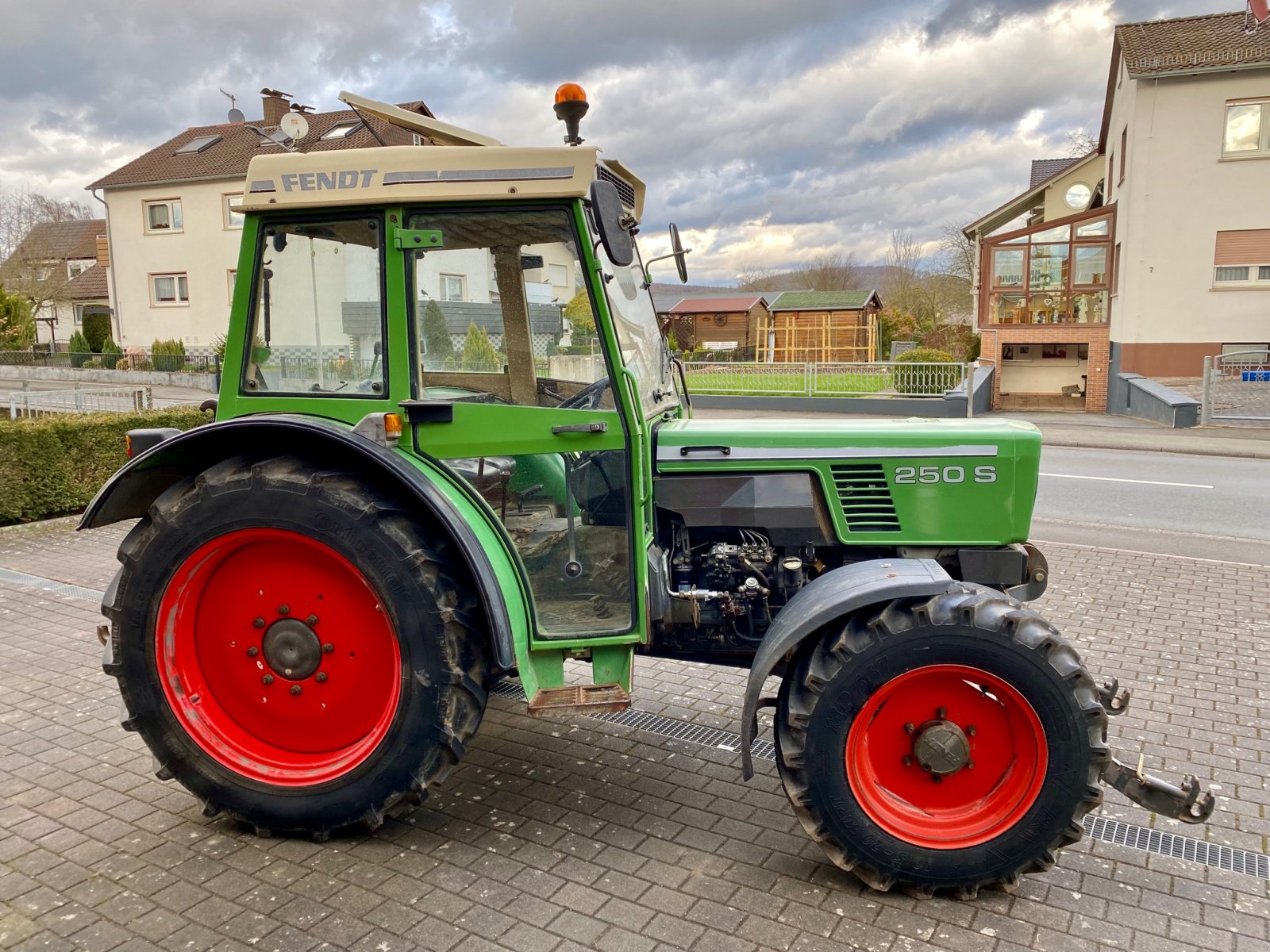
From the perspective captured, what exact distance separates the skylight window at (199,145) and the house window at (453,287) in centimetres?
3660

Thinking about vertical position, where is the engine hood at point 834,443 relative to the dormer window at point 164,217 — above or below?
below

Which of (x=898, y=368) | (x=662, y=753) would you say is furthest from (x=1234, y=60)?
(x=662, y=753)

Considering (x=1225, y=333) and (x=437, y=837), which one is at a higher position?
(x=1225, y=333)

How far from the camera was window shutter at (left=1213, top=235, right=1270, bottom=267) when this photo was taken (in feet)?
68.3

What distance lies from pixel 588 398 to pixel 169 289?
1424 inches

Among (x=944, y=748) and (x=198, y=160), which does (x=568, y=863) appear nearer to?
(x=944, y=748)

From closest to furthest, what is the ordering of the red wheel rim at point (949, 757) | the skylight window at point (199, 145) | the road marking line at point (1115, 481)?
the red wheel rim at point (949, 757)
the road marking line at point (1115, 481)
the skylight window at point (199, 145)

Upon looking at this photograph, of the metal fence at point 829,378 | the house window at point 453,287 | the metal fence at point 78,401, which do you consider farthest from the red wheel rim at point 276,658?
the metal fence at point 829,378

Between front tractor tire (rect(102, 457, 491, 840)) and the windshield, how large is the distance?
0.96 meters

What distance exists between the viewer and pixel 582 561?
10.7 feet

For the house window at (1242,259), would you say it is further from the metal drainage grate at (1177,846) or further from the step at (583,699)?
the step at (583,699)

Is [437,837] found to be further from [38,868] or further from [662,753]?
[38,868]

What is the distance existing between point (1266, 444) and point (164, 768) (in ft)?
55.7

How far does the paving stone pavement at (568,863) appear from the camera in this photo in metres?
A: 2.77
